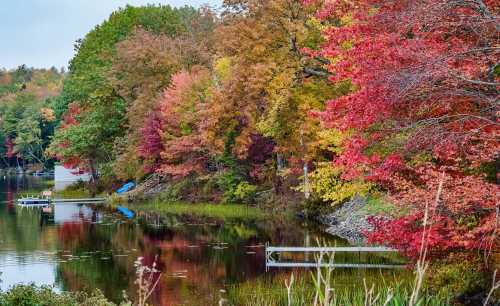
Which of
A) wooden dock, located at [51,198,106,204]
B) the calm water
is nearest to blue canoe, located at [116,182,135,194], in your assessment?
wooden dock, located at [51,198,106,204]

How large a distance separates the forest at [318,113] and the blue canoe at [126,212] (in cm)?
326

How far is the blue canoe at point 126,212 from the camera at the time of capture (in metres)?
40.1

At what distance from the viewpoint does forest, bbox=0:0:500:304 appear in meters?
12.3

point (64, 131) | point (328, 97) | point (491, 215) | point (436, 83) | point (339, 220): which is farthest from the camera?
point (64, 131)

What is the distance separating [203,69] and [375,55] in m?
33.2

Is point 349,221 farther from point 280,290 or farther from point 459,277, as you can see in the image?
point 459,277

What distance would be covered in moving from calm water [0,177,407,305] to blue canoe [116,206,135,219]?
77 centimetres

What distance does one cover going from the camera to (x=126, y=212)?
42000mm

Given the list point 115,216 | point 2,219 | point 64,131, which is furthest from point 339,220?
point 64,131

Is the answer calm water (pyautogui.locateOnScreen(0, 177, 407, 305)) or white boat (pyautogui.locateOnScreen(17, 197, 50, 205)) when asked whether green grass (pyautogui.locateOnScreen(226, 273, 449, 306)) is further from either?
white boat (pyautogui.locateOnScreen(17, 197, 50, 205))

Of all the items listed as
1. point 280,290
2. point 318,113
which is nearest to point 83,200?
point 280,290

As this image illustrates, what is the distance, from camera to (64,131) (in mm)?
56094

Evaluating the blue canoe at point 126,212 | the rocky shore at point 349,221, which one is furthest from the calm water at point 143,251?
the rocky shore at point 349,221

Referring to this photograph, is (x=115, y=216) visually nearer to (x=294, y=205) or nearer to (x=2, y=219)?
(x=2, y=219)
